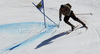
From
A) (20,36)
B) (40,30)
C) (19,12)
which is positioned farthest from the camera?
(19,12)

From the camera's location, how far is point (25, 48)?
439cm

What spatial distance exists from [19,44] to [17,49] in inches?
10.9

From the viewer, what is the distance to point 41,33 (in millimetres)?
5223

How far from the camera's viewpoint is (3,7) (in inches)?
281

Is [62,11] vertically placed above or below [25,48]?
above

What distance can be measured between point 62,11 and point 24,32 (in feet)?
5.46

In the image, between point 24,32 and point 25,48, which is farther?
point 24,32

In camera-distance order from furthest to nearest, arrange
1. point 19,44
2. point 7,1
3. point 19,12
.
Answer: point 7,1, point 19,12, point 19,44

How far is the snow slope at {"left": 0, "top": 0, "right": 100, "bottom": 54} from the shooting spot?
171 inches

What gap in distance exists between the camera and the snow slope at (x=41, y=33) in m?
4.36

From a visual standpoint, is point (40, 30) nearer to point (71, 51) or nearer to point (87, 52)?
point (71, 51)

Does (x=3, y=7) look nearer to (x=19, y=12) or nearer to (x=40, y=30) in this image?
(x=19, y=12)

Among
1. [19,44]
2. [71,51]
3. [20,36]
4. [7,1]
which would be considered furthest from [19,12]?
[71,51]

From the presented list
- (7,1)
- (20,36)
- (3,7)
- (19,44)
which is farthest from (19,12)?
(19,44)
